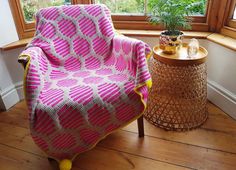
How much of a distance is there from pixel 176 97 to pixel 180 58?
12.3 inches

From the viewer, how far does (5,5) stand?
5.16 ft

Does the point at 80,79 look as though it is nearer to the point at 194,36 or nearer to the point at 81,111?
the point at 81,111

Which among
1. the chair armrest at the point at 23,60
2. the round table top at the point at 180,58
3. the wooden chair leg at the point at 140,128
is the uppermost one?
the chair armrest at the point at 23,60

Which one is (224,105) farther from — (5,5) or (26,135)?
(5,5)

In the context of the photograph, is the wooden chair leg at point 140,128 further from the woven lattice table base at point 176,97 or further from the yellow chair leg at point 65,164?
the yellow chair leg at point 65,164

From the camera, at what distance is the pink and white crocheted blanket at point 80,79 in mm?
985

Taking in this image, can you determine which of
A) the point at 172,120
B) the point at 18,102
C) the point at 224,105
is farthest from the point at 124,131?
the point at 18,102

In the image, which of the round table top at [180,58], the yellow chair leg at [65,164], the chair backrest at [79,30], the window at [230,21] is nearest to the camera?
the yellow chair leg at [65,164]

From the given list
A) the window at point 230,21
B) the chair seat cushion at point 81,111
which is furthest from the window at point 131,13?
the chair seat cushion at point 81,111

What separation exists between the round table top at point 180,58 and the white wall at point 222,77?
22 cm

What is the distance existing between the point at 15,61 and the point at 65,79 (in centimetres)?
78

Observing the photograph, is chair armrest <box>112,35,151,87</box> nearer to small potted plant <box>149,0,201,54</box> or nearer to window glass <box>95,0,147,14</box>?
small potted plant <box>149,0,201,54</box>

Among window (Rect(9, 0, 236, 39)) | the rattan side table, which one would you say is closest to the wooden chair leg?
the rattan side table

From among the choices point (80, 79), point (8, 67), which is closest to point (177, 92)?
point (80, 79)
